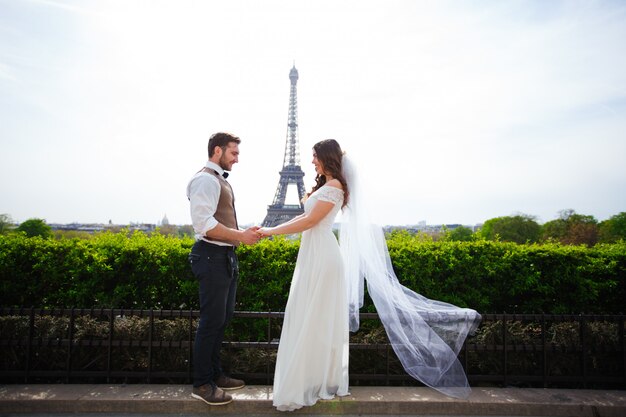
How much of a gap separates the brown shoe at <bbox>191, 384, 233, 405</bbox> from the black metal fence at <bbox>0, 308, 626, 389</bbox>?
1.30 ft

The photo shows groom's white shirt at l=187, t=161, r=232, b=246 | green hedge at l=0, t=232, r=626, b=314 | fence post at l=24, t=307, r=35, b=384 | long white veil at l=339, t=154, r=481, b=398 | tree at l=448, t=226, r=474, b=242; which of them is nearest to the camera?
groom's white shirt at l=187, t=161, r=232, b=246

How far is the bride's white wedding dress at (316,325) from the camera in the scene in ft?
10.4

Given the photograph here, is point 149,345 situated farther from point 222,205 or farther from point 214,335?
point 222,205

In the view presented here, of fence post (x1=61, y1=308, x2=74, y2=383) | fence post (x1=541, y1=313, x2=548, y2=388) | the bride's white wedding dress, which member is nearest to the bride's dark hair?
the bride's white wedding dress

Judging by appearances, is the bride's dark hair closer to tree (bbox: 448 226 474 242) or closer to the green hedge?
the green hedge

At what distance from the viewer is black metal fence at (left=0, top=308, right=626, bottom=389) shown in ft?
11.8

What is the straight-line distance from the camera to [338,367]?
3.37m

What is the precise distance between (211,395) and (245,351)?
2.02 ft

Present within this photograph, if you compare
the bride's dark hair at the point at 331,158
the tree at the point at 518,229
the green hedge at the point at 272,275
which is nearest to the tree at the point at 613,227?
the tree at the point at 518,229

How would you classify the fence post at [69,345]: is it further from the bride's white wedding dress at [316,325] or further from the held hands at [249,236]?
the bride's white wedding dress at [316,325]

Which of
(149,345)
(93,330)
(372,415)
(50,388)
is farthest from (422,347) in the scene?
(50,388)

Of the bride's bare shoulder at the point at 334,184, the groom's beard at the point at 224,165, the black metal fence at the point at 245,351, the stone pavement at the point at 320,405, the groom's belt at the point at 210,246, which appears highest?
the groom's beard at the point at 224,165

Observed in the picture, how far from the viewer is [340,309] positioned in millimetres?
3357

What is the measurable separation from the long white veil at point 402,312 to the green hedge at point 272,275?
0.48 metres
